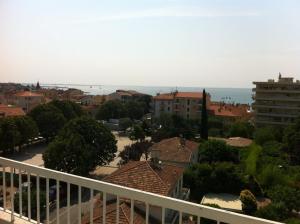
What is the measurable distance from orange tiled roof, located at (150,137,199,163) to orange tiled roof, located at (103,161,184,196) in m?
7.16

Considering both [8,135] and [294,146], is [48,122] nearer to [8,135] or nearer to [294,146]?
[8,135]

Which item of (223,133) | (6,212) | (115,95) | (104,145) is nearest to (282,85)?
(223,133)

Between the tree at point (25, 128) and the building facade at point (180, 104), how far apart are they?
100 ft

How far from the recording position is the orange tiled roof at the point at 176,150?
89.5ft

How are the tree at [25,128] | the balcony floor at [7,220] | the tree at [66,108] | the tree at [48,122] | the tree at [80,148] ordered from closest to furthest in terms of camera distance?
1. the balcony floor at [7,220]
2. the tree at [80,148]
3. the tree at [25,128]
4. the tree at [48,122]
5. the tree at [66,108]

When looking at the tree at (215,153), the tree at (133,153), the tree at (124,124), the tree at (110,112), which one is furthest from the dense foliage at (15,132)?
the tree at (110,112)

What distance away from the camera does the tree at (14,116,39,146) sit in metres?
37.5

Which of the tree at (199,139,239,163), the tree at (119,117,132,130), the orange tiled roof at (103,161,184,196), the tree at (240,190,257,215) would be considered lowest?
the tree at (119,117,132,130)

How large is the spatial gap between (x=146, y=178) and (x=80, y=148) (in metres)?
10.7

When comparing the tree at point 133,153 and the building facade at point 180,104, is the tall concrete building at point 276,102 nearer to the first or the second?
the building facade at point 180,104

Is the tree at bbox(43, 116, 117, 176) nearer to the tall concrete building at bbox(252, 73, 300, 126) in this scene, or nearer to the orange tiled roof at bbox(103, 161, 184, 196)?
the orange tiled roof at bbox(103, 161, 184, 196)

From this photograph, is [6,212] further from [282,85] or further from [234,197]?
[282,85]

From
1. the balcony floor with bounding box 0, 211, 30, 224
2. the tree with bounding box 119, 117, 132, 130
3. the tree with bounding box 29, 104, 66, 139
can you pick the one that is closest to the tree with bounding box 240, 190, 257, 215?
the balcony floor with bounding box 0, 211, 30, 224

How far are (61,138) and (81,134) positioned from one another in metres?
1.79
